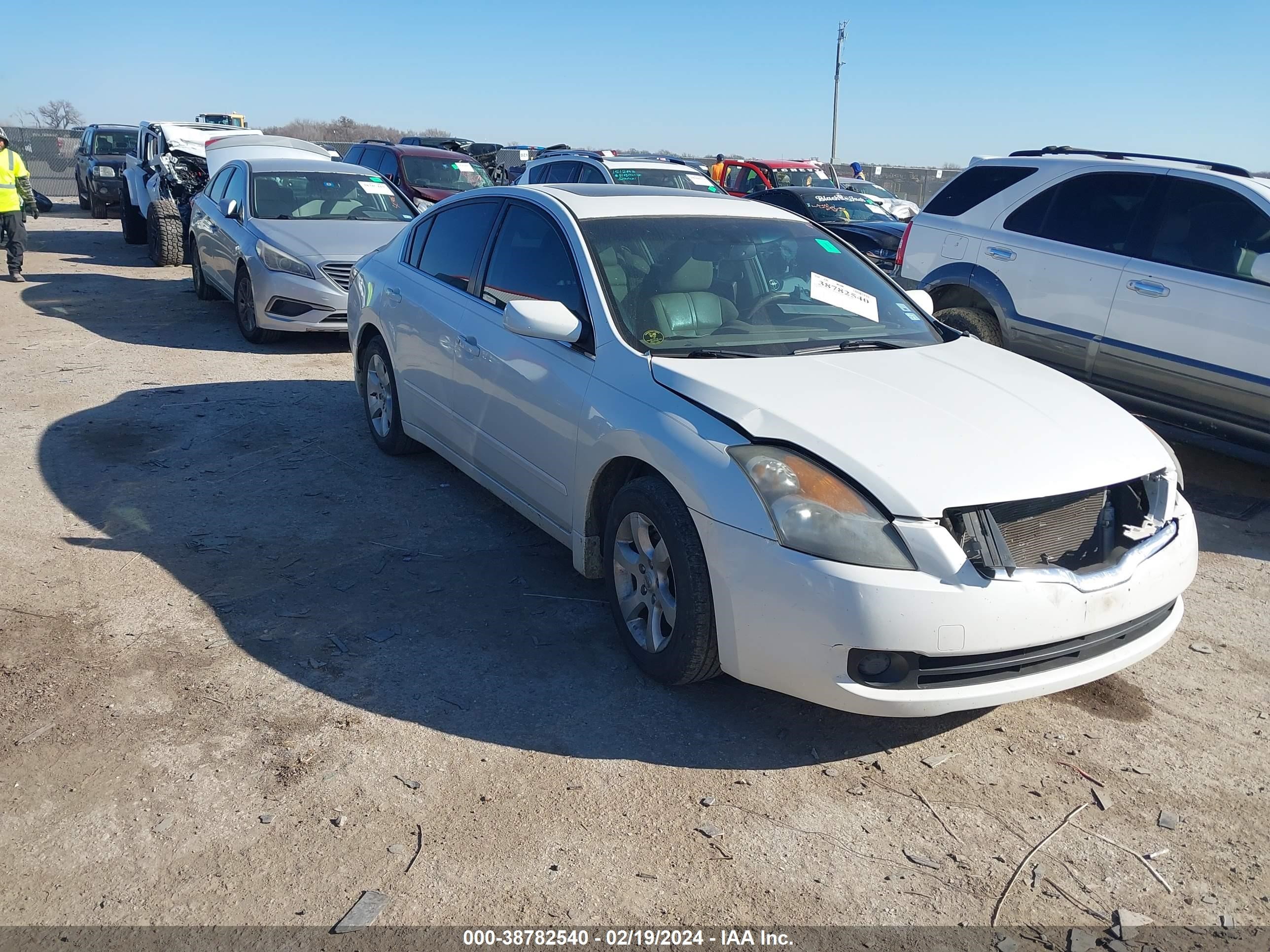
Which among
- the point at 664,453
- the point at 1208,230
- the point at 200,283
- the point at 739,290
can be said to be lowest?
the point at 200,283

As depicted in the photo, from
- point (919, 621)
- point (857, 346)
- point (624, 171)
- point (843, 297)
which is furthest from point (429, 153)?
point (919, 621)

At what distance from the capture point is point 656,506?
358cm

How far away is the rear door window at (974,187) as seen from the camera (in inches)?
299

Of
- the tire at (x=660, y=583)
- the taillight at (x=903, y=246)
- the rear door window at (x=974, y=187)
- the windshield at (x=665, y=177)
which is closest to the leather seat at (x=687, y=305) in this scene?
the tire at (x=660, y=583)

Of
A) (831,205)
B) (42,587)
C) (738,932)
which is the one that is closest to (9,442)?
(42,587)

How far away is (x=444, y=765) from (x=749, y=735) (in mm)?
1019

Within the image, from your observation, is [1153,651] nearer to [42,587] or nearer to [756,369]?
[756,369]

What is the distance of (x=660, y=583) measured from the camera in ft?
12.1

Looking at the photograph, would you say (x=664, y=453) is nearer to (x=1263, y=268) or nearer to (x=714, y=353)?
(x=714, y=353)

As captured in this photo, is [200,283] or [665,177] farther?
[665,177]

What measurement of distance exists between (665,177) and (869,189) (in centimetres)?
1107

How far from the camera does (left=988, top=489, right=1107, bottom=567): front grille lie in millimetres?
3250

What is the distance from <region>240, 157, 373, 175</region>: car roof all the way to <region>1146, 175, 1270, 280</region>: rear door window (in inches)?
309

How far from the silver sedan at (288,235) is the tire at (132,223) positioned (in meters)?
5.84
